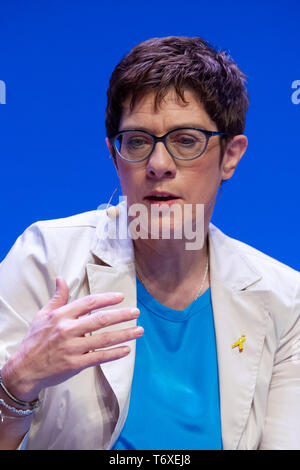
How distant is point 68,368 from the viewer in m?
1.00

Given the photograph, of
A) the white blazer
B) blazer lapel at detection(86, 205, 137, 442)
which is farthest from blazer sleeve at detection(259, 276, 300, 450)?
blazer lapel at detection(86, 205, 137, 442)

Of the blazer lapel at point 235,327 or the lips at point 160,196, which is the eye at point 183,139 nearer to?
the lips at point 160,196

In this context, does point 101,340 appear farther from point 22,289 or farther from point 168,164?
point 168,164

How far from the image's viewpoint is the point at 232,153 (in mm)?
1498

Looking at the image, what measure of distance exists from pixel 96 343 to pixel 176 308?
51 cm

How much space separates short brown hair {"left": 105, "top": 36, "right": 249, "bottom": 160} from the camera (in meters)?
1.32

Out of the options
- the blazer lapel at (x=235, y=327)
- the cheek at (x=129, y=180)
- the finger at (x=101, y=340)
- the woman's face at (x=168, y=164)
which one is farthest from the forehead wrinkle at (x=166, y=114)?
the finger at (x=101, y=340)

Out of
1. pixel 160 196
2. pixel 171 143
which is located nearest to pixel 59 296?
pixel 160 196

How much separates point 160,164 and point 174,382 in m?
0.53

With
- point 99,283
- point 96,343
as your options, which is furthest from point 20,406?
point 99,283

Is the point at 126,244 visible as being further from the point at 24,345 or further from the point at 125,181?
the point at 24,345

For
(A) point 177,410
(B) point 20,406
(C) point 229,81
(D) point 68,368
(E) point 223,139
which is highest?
(C) point 229,81

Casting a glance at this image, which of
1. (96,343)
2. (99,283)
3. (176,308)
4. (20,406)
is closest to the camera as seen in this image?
(96,343)

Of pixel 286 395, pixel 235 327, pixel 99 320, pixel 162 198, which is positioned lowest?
pixel 286 395
